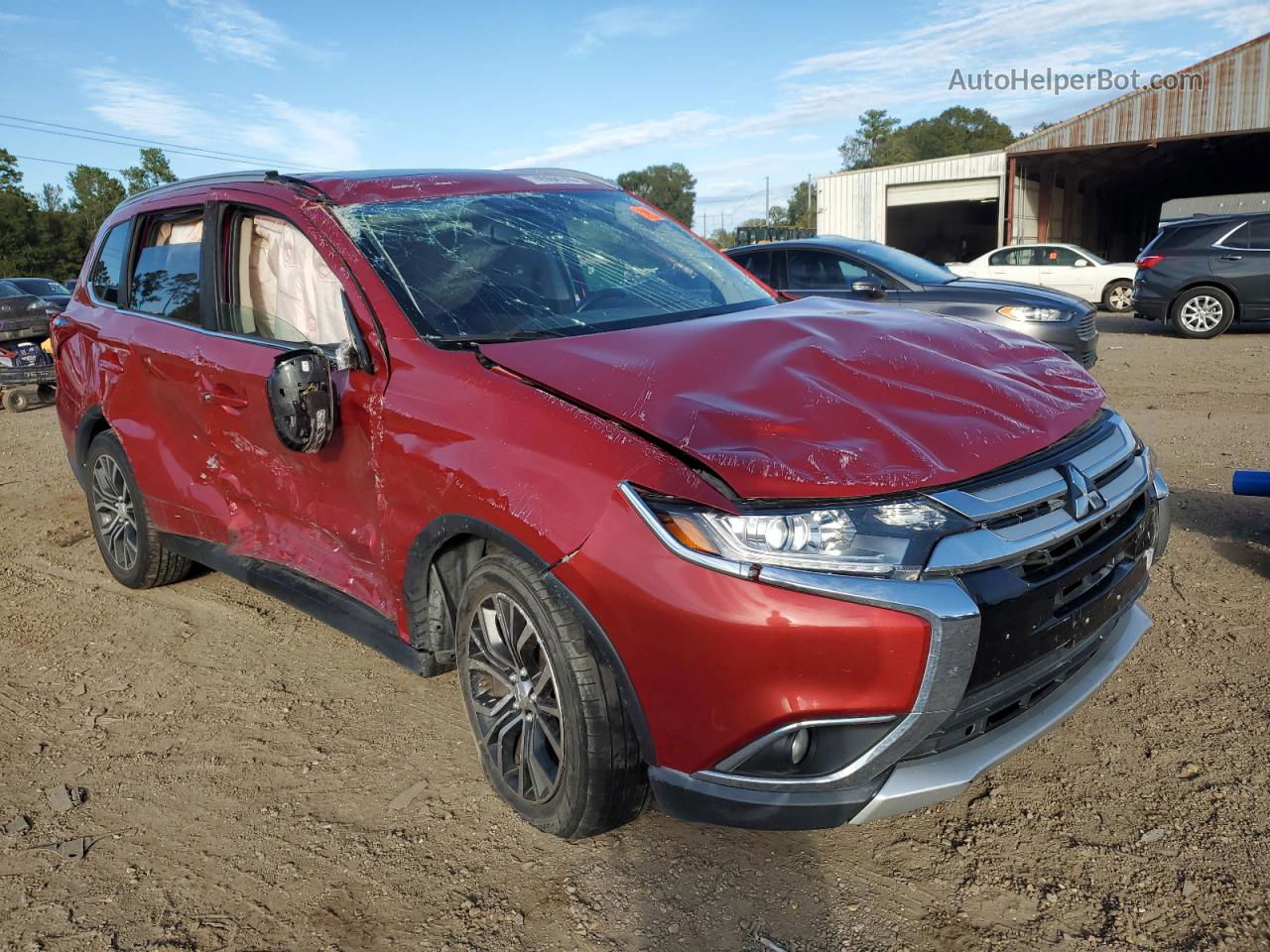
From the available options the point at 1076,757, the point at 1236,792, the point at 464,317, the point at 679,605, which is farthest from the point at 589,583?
the point at 1236,792

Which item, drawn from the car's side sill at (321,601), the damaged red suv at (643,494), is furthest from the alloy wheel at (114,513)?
the damaged red suv at (643,494)

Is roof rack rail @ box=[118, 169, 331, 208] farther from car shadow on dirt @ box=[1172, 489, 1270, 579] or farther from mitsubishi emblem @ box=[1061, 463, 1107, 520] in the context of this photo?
car shadow on dirt @ box=[1172, 489, 1270, 579]

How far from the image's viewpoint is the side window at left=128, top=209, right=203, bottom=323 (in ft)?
12.7

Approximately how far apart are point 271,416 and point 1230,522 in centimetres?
459

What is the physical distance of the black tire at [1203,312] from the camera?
13.1m

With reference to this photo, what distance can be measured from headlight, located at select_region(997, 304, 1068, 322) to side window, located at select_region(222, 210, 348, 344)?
6652 mm

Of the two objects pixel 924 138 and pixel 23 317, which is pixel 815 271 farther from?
pixel 924 138

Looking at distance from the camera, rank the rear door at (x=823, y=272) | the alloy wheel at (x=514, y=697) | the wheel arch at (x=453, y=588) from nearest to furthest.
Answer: the wheel arch at (x=453, y=588) < the alloy wheel at (x=514, y=697) < the rear door at (x=823, y=272)

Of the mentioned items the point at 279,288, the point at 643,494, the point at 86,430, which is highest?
the point at 279,288

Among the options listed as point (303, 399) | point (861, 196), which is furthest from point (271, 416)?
point (861, 196)

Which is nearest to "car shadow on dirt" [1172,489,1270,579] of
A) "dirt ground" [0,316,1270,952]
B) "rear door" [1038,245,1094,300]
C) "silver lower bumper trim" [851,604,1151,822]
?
"dirt ground" [0,316,1270,952]

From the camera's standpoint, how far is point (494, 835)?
274 cm

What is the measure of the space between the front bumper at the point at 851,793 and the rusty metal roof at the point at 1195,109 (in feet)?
85.1

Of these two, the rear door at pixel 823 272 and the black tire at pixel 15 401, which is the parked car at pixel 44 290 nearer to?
the black tire at pixel 15 401
